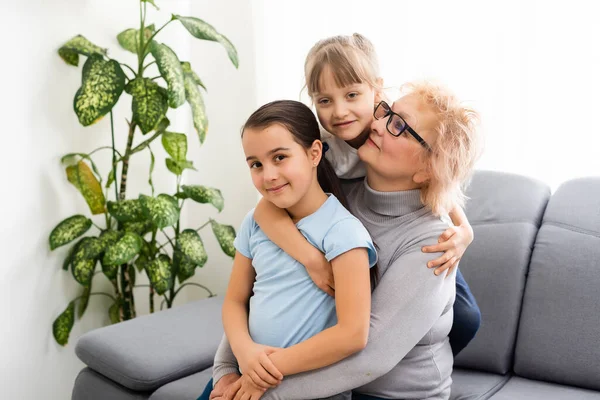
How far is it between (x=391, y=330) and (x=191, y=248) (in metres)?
1.51

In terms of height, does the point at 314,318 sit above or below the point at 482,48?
below

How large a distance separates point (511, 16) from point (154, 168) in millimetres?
1705

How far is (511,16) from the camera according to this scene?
8.07 feet

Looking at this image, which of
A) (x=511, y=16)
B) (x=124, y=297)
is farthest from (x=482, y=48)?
(x=124, y=297)

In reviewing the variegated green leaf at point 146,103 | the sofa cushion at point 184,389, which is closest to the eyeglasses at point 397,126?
the sofa cushion at point 184,389

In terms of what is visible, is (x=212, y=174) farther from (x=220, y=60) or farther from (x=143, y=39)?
(x=143, y=39)

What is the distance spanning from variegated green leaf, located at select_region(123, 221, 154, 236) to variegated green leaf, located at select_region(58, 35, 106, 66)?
0.68 meters

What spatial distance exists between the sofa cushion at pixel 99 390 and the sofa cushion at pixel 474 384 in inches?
37.3

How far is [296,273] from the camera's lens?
154 cm

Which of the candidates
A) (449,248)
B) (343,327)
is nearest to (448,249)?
(449,248)

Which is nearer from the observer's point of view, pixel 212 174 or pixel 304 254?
pixel 304 254

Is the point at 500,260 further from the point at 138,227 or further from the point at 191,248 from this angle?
the point at 138,227

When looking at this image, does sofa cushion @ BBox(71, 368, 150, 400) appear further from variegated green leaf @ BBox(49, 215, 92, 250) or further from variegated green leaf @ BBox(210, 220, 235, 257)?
variegated green leaf @ BBox(210, 220, 235, 257)

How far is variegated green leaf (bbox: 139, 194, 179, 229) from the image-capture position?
102 inches
